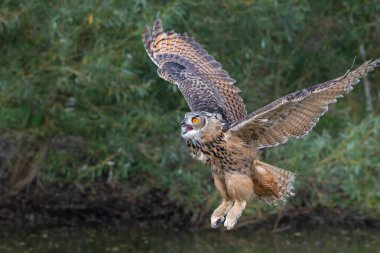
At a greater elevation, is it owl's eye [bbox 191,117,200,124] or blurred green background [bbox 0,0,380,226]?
blurred green background [bbox 0,0,380,226]

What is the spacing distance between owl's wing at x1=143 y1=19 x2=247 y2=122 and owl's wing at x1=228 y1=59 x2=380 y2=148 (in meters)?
0.33

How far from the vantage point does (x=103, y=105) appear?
1111 cm

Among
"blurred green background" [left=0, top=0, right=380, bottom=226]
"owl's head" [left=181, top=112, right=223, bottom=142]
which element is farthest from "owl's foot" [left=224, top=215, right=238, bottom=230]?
"blurred green background" [left=0, top=0, right=380, bottom=226]

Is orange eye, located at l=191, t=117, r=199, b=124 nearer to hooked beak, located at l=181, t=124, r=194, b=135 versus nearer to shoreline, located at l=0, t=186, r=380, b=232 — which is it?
hooked beak, located at l=181, t=124, r=194, b=135

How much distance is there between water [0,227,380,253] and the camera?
11.2 meters

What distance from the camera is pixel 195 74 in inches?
333

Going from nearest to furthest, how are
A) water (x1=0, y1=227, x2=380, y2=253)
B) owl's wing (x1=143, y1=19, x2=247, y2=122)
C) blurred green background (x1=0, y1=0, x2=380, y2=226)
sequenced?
owl's wing (x1=143, y1=19, x2=247, y2=122)
blurred green background (x1=0, y1=0, x2=380, y2=226)
water (x1=0, y1=227, x2=380, y2=253)

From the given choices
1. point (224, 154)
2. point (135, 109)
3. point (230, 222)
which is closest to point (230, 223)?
point (230, 222)

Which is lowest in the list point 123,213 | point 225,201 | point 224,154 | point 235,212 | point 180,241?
point 235,212

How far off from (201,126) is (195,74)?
3.86ft

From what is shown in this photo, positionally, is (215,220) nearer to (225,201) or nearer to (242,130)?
(225,201)

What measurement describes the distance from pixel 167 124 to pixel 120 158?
0.54 m

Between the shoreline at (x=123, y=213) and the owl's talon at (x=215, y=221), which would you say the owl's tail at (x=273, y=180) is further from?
the shoreline at (x=123, y=213)

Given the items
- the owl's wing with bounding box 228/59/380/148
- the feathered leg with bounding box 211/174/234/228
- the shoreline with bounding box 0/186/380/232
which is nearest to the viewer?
the owl's wing with bounding box 228/59/380/148
